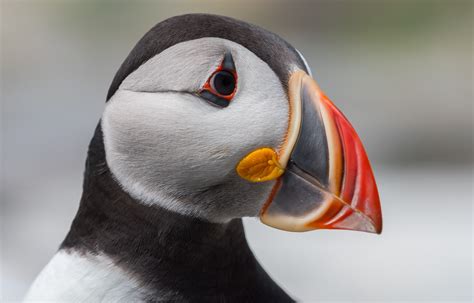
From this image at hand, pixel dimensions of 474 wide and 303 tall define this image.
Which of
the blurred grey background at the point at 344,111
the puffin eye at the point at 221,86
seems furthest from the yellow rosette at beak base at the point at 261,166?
the blurred grey background at the point at 344,111

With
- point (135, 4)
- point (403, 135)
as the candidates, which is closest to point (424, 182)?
point (403, 135)

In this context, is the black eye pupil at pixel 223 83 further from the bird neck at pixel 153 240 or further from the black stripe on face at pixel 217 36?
the bird neck at pixel 153 240

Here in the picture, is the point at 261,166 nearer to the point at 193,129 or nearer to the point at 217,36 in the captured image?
the point at 193,129

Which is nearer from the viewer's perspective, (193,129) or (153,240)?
(193,129)

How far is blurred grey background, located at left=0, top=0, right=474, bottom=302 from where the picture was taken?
445 cm

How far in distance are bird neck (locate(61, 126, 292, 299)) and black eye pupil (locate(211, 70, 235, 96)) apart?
278 millimetres

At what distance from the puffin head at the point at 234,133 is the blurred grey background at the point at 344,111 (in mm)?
2544

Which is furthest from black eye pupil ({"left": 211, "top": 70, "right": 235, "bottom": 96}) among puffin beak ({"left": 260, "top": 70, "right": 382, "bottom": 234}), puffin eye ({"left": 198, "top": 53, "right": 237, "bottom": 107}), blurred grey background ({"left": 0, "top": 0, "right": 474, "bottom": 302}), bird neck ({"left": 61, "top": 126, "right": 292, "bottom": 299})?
blurred grey background ({"left": 0, "top": 0, "right": 474, "bottom": 302})

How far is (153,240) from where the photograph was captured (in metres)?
1.61

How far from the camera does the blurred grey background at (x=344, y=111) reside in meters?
4.45

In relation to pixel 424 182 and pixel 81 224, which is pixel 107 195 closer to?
pixel 81 224

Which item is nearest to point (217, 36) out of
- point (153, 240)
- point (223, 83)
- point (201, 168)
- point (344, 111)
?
point (223, 83)

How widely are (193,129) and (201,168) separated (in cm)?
8

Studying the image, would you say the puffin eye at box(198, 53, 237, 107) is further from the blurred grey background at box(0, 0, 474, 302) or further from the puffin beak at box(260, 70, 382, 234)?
the blurred grey background at box(0, 0, 474, 302)
